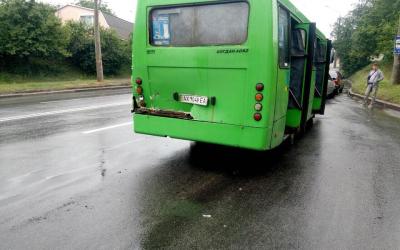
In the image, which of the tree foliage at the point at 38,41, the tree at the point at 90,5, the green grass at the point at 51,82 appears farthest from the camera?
the tree at the point at 90,5

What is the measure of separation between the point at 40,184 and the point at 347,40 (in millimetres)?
51585

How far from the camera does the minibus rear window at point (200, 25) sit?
5387 mm

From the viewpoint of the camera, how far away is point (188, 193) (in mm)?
4867

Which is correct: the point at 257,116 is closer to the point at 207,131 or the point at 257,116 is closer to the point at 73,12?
the point at 207,131

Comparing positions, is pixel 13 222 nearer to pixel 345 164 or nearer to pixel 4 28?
pixel 345 164

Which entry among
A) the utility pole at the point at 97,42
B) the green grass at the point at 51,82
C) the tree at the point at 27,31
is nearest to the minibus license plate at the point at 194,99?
the green grass at the point at 51,82

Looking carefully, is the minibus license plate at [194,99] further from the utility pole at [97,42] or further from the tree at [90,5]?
the tree at [90,5]

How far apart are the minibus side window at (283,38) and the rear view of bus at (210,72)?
90 millimetres

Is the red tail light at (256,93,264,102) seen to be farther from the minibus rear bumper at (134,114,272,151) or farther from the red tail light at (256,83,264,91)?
the minibus rear bumper at (134,114,272,151)

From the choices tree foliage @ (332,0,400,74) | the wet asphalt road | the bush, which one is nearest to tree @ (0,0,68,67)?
the bush

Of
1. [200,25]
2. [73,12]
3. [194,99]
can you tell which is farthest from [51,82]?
[73,12]

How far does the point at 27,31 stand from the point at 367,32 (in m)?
28.3

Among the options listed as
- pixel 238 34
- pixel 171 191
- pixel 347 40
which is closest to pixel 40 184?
pixel 171 191

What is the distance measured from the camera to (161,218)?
13.4 ft
